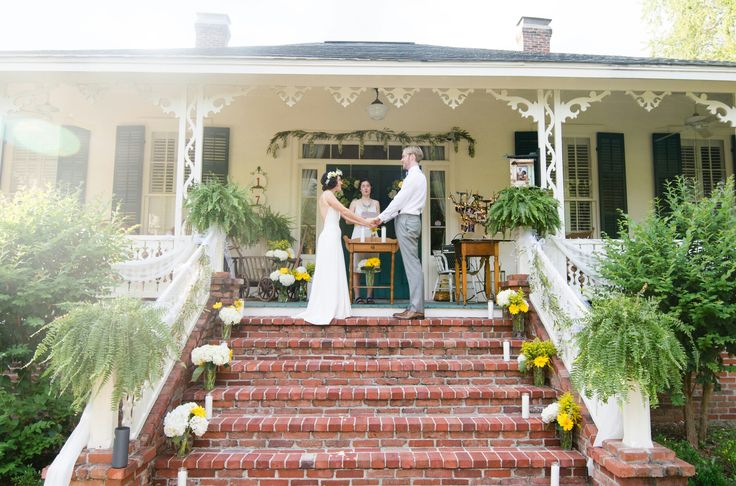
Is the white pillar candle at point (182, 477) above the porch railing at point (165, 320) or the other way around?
the other way around

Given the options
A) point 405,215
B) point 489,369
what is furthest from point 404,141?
point 489,369

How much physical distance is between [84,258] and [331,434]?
2.47 meters

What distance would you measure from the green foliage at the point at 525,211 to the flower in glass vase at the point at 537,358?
64.6 inches

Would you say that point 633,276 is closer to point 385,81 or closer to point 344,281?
point 344,281

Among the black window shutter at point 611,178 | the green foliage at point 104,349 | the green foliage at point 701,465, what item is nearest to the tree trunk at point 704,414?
the green foliage at point 701,465

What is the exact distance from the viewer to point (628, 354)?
3127mm

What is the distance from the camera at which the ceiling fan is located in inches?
293

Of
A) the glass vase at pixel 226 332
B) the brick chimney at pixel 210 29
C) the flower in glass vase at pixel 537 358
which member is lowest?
the flower in glass vase at pixel 537 358

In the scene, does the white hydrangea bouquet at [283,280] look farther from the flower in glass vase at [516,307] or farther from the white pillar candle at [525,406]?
the white pillar candle at [525,406]

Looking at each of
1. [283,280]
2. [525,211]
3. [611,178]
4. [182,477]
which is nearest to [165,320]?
[182,477]

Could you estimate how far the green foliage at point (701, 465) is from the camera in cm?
376

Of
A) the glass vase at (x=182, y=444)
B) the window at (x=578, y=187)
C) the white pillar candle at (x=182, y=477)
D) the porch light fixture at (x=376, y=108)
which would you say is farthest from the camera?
the window at (x=578, y=187)

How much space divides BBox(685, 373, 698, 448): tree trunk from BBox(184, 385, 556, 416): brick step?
1.30m

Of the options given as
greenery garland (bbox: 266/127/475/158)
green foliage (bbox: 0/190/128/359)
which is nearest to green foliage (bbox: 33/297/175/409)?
green foliage (bbox: 0/190/128/359)
